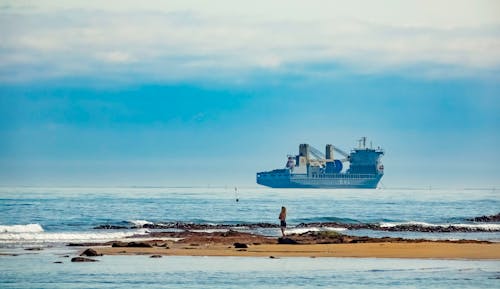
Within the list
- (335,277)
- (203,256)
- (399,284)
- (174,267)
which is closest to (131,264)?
(174,267)

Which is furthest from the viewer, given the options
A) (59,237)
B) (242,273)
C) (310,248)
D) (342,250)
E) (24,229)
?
(24,229)

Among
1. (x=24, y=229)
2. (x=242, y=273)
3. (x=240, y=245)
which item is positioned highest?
(x=24, y=229)

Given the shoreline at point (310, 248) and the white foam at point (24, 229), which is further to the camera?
the white foam at point (24, 229)

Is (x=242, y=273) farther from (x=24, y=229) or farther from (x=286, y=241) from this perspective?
(x=24, y=229)

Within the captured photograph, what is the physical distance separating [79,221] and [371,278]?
36.3 meters

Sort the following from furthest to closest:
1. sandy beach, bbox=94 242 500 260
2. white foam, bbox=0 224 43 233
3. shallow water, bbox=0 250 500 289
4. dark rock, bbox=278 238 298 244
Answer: white foam, bbox=0 224 43 233
dark rock, bbox=278 238 298 244
sandy beach, bbox=94 242 500 260
shallow water, bbox=0 250 500 289

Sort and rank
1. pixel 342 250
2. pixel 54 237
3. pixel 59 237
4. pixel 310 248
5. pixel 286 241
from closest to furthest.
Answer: pixel 342 250
pixel 310 248
pixel 286 241
pixel 54 237
pixel 59 237

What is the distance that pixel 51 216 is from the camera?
6488 centimetres

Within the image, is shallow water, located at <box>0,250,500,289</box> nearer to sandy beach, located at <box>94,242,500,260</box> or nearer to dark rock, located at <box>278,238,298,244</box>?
sandy beach, located at <box>94,242,500,260</box>

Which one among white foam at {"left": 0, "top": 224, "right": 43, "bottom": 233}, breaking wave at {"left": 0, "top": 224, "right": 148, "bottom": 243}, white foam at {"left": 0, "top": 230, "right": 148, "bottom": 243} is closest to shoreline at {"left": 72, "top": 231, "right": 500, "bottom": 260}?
white foam at {"left": 0, "top": 230, "right": 148, "bottom": 243}

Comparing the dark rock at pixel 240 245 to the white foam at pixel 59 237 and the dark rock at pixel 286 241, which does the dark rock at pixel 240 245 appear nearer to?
the dark rock at pixel 286 241

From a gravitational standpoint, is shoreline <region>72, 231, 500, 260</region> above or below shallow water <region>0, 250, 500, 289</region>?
above

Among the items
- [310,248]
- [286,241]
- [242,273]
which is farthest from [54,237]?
[242,273]

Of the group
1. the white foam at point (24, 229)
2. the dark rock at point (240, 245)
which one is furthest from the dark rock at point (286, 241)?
the white foam at point (24, 229)
